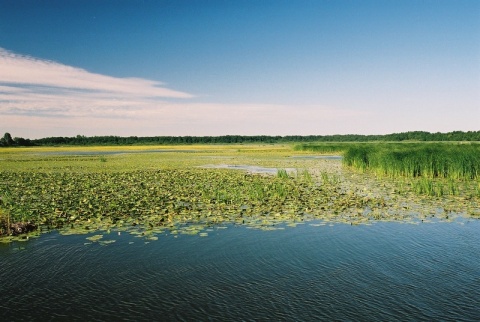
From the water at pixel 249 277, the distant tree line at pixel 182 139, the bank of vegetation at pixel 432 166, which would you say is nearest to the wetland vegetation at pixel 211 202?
the bank of vegetation at pixel 432 166

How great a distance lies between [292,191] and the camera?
16578 mm

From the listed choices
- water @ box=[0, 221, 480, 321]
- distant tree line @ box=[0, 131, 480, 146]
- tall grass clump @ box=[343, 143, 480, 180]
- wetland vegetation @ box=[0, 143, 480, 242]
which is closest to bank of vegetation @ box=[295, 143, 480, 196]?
tall grass clump @ box=[343, 143, 480, 180]

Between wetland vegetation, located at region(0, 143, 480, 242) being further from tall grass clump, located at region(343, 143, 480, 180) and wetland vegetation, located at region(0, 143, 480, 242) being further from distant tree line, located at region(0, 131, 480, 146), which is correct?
distant tree line, located at region(0, 131, 480, 146)

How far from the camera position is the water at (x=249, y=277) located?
5.43 metres

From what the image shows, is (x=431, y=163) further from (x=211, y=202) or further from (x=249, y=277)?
(x=249, y=277)

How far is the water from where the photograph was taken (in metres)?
5.43

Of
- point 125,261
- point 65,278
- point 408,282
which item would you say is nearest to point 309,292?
point 408,282

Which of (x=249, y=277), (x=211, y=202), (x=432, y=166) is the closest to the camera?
(x=249, y=277)

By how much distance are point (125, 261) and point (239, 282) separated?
261 centimetres

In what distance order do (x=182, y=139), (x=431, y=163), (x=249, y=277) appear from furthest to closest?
(x=182, y=139), (x=431, y=163), (x=249, y=277)

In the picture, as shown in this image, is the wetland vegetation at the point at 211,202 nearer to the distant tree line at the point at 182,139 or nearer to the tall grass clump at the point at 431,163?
the tall grass clump at the point at 431,163

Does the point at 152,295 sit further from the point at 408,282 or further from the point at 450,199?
the point at 450,199

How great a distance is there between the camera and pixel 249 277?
6.73m

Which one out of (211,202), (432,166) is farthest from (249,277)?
(432,166)
